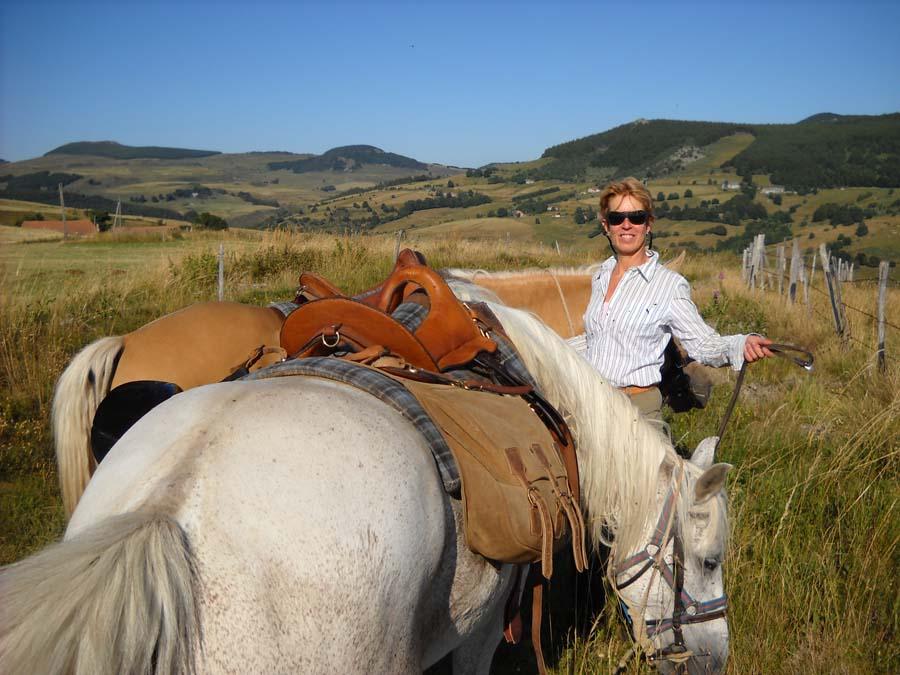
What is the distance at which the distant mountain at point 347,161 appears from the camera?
565 feet

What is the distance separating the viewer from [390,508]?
4.20ft

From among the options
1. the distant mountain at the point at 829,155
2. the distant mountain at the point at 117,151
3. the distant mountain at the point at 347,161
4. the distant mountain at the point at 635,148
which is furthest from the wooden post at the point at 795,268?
the distant mountain at the point at 117,151

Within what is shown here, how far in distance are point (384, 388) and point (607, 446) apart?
0.97 meters

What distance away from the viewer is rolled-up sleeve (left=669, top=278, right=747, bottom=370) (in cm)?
244

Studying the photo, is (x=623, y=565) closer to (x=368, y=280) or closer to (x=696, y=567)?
(x=696, y=567)

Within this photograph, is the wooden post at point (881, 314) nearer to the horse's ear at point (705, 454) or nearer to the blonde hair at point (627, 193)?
the blonde hair at point (627, 193)

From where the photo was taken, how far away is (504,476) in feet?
5.32

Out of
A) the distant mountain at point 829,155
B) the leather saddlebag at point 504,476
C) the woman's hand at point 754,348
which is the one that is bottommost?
the leather saddlebag at point 504,476

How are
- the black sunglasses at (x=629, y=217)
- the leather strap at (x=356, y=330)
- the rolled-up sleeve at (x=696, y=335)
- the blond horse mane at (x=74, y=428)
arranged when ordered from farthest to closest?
the black sunglasses at (x=629, y=217) < the rolled-up sleeve at (x=696, y=335) < the blond horse mane at (x=74, y=428) < the leather strap at (x=356, y=330)

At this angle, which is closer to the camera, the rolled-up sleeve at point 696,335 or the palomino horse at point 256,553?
the palomino horse at point 256,553

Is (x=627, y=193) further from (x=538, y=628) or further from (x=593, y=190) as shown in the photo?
(x=593, y=190)

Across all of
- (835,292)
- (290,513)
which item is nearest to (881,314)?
(835,292)

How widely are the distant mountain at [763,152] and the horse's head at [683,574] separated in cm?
7907

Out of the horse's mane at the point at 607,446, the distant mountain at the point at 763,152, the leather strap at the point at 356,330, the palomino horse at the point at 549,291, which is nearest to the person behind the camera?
the leather strap at the point at 356,330
